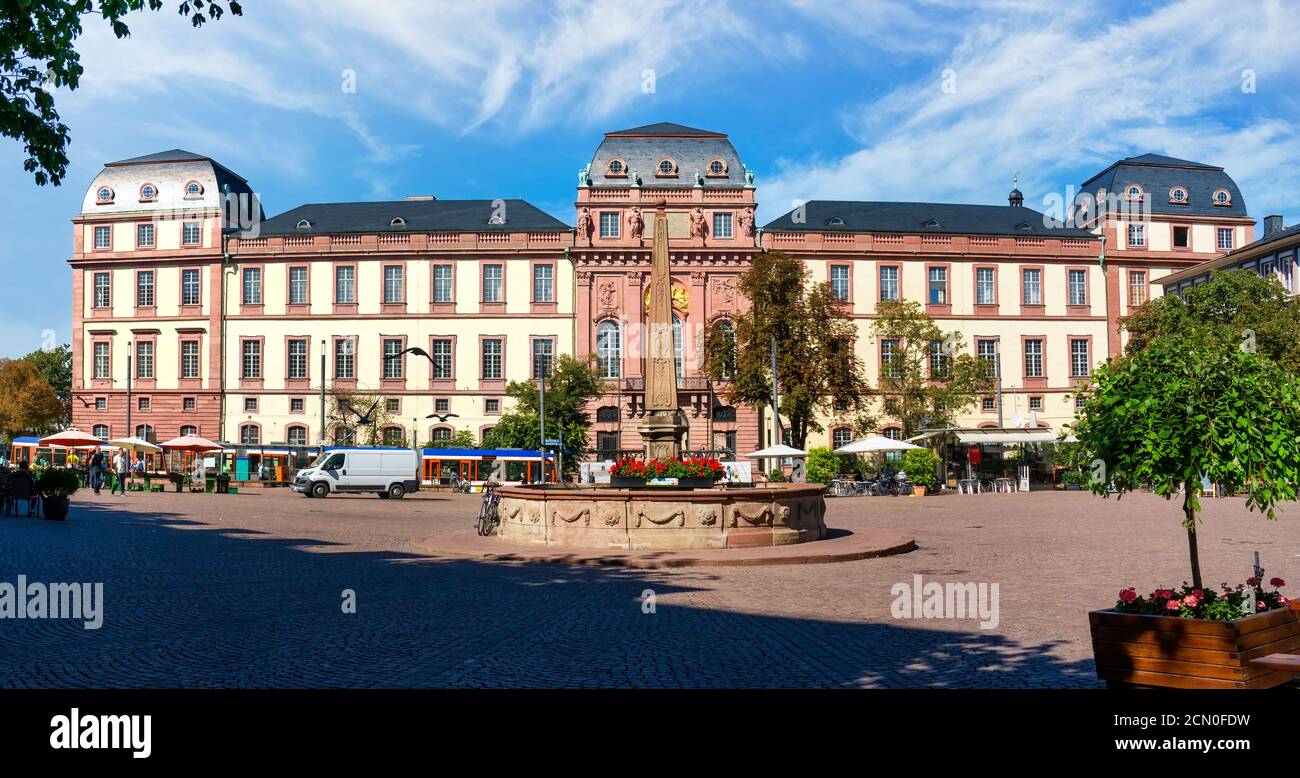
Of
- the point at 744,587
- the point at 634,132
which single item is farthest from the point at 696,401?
the point at 744,587

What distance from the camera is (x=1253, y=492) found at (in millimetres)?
6641

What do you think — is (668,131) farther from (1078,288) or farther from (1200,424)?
(1200,424)

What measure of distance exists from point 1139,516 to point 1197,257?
42291 millimetres

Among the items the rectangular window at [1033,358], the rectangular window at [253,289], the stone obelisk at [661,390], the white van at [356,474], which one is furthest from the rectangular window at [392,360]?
the stone obelisk at [661,390]

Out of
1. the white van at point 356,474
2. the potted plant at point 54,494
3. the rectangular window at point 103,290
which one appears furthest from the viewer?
the rectangular window at point 103,290

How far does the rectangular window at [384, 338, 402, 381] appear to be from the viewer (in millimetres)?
61250

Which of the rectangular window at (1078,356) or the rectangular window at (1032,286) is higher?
the rectangular window at (1032,286)

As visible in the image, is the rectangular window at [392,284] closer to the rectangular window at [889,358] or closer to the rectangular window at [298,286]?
the rectangular window at [298,286]

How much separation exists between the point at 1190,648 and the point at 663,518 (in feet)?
39.6

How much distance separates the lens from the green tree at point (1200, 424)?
260 inches

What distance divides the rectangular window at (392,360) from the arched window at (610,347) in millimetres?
11798

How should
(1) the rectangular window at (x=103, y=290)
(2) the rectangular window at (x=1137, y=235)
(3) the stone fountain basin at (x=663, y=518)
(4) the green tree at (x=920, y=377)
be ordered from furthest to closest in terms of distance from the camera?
(1) the rectangular window at (x=103, y=290) < (2) the rectangular window at (x=1137, y=235) < (4) the green tree at (x=920, y=377) < (3) the stone fountain basin at (x=663, y=518)

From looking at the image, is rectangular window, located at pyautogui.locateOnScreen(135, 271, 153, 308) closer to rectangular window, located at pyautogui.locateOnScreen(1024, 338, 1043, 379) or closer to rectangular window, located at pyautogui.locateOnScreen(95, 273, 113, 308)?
rectangular window, located at pyautogui.locateOnScreen(95, 273, 113, 308)
